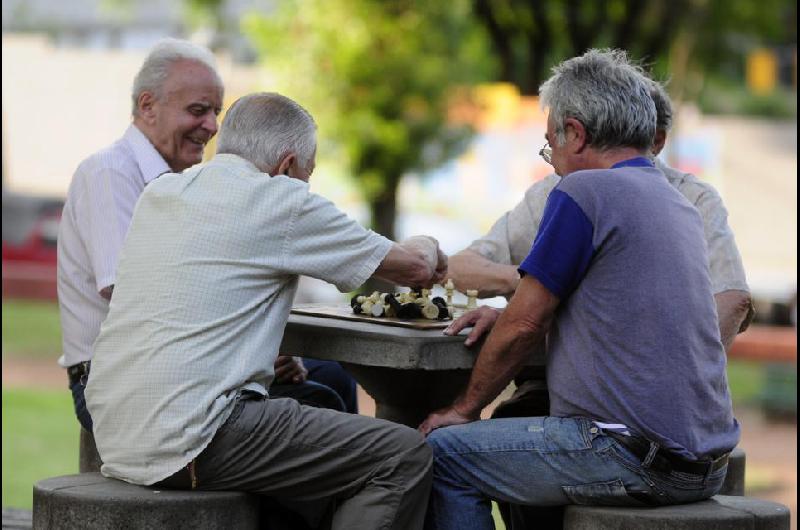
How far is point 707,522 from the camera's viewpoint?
3.46 metres

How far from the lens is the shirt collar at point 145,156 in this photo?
4570mm

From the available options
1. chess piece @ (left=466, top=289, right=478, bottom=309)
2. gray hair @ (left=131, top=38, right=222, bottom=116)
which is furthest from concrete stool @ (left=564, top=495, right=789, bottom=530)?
gray hair @ (left=131, top=38, right=222, bottom=116)

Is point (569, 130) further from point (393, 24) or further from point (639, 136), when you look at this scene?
point (393, 24)

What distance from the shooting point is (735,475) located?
4871 millimetres

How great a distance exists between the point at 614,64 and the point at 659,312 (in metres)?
0.76

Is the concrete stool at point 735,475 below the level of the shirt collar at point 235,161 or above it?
below

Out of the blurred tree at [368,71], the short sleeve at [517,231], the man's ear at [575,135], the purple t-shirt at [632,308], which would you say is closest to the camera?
the purple t-shirt at [632,308]

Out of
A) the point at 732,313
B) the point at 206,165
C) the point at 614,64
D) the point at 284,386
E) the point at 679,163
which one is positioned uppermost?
the point at 614,64

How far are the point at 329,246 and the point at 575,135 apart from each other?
0.75 meters

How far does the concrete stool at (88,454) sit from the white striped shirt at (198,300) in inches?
38.1

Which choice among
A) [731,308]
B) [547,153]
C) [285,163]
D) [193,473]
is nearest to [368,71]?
[731,308]

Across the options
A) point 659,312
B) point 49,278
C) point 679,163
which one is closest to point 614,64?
point 659,312

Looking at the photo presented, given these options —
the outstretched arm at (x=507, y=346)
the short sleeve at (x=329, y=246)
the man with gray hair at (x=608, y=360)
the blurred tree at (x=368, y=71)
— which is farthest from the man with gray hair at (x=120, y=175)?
the blurred tree at (x=368, y=71)

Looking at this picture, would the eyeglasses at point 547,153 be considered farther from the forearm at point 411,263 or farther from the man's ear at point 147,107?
the man's ear at point 147,107
